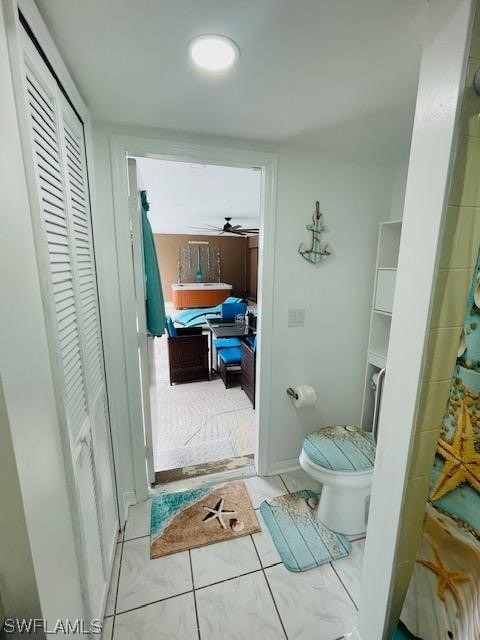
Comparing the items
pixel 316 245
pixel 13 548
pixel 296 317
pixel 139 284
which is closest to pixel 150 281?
pixel 139 284

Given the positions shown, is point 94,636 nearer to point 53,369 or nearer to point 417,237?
point 53,369

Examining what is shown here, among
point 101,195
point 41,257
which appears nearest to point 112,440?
point 41,257

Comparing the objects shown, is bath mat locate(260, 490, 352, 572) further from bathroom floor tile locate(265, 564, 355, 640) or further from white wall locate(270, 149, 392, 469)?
white wall locate(270, 149, 392, 469)

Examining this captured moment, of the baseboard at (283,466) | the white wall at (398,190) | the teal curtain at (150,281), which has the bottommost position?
the baseboard at (283,466)

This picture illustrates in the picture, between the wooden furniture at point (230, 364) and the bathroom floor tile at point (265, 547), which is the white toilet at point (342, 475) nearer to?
the bathroom floor tile at point (265, 547)

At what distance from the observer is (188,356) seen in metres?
3.55

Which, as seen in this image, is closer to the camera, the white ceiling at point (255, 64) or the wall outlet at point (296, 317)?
the white ceiling at point (255, 64)

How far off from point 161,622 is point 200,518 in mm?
501

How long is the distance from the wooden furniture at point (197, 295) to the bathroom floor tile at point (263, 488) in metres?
5.75

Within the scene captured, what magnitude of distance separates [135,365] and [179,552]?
3.36 ft

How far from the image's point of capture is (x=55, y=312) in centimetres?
81

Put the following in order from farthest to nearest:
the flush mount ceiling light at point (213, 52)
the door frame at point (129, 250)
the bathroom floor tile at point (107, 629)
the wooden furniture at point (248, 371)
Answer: the wooden furniture at point (248, 371) → the door frame at point (129, 250) → the bathroom floor tile at point (107, 629) → the flush mount ceiling light at point (213, 52)

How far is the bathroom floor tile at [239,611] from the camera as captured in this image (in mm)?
1150

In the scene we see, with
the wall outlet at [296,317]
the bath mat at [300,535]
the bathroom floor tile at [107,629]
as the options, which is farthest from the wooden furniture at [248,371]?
the bathroom floor tile at [107,629]
